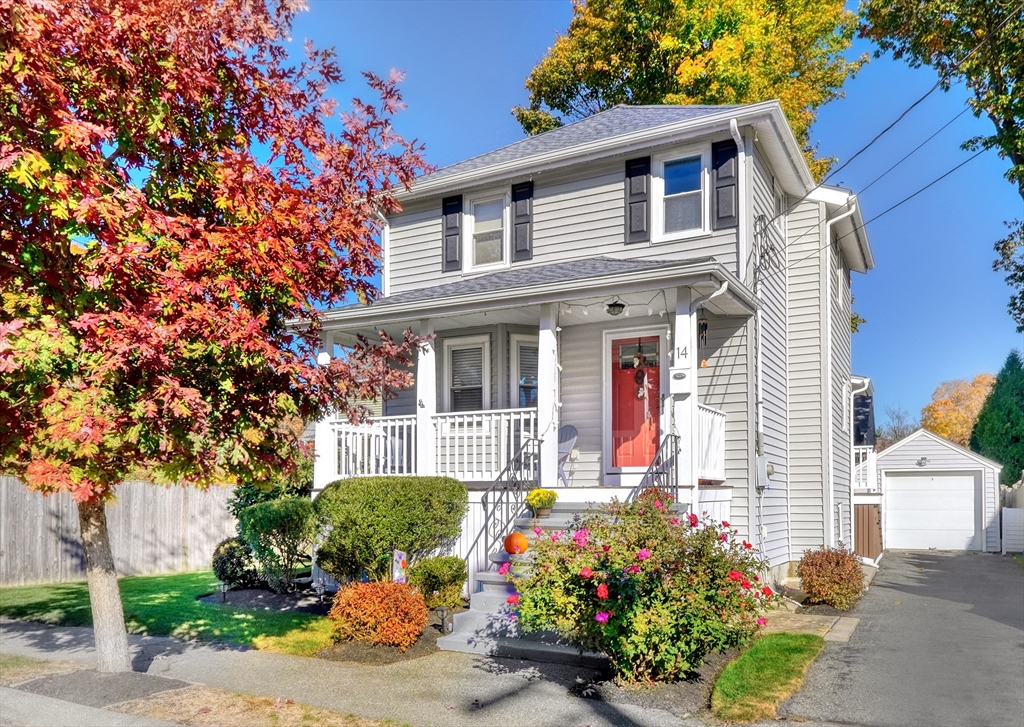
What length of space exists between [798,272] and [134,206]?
11610 millimetres

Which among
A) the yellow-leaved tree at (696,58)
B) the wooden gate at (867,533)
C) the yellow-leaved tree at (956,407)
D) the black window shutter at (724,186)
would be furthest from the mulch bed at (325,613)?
the yellow-leaved tree at (956,407)

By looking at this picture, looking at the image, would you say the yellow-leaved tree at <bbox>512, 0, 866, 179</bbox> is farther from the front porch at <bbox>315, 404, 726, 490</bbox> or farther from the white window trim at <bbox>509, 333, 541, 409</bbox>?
the front porch at <bbox>315, 404, 726, 490</bbox>

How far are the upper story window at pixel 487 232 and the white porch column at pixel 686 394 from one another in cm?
444

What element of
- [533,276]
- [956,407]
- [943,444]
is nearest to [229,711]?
[533,276]

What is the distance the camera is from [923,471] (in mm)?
23797

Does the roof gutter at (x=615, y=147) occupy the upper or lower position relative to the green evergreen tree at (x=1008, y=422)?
upper

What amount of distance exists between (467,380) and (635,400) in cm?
279

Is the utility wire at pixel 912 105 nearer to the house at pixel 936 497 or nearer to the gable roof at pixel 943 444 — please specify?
the house at pixel 936 497

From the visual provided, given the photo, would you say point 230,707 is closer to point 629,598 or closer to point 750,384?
point 629,598

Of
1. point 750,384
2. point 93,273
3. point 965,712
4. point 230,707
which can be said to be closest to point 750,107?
point 750,384

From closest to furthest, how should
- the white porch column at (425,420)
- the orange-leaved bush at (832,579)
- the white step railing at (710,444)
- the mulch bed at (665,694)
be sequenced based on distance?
the mulch bed at (665,694) → the white step railing at (710,444) → the orange-leaved bush at (832,579) → the white porch column at (425,420)

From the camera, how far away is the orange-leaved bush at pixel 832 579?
11.1 meters

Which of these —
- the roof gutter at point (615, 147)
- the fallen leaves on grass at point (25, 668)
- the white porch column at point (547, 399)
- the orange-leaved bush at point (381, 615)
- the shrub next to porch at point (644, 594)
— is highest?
the roof gutter at point (615, 147)

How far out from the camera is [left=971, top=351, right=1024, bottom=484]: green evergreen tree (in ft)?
94.8
